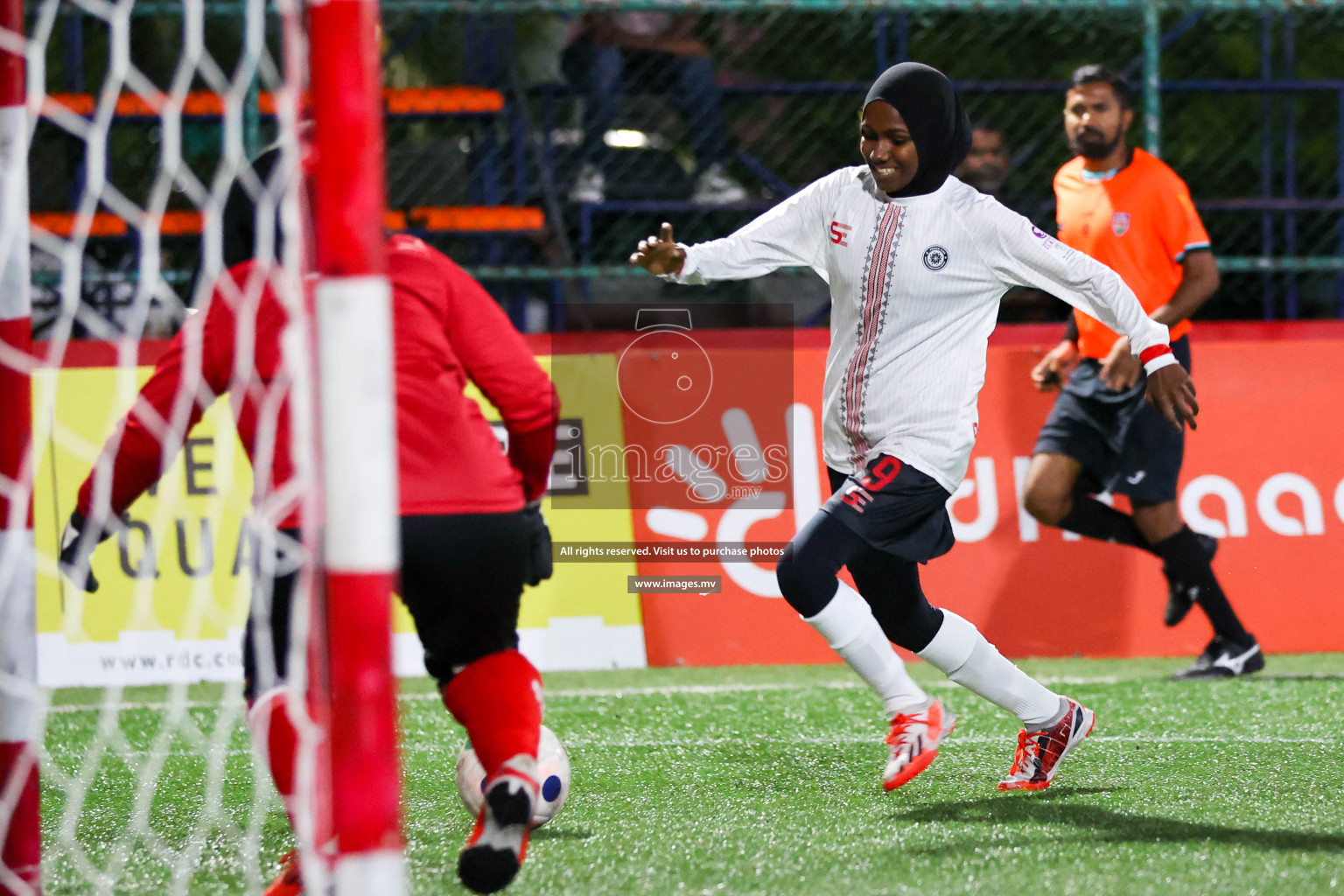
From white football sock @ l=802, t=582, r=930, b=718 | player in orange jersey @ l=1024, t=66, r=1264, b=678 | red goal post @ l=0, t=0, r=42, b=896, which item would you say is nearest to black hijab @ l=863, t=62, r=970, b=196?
white football sock @ l=802, t=582, r=930, b=718

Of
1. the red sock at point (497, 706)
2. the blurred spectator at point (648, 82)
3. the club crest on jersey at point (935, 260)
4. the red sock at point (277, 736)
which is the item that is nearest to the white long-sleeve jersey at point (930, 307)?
the club crest on jersey at point (935, 260)

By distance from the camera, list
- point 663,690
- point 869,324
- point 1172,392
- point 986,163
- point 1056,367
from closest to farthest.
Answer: point 1172,392 → point 869,324 → point 663,690 → point 1056,367 → point 986,163

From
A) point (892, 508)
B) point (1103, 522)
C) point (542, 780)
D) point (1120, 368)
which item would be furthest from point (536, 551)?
point (1103, 522)

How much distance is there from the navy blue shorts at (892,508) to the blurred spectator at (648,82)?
14.6 ft

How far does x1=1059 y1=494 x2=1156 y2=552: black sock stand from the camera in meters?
5.39

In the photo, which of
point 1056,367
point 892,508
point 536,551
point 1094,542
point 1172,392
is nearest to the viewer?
point 536,551

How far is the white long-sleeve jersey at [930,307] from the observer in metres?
3.54

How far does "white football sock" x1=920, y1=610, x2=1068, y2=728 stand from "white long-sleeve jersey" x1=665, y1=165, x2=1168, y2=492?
0.37 metres

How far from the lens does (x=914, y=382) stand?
3.56 meters

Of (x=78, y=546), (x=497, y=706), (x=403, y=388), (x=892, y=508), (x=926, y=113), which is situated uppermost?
(x=926, y=113)

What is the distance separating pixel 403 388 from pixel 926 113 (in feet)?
5.05

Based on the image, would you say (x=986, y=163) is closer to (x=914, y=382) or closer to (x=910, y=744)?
(x=914, y=382)

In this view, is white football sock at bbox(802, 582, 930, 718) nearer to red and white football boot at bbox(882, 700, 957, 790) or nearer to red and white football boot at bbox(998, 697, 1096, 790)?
red and white football boot at bbox(882, 700, 957, 790)

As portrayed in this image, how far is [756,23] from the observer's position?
8758mm
